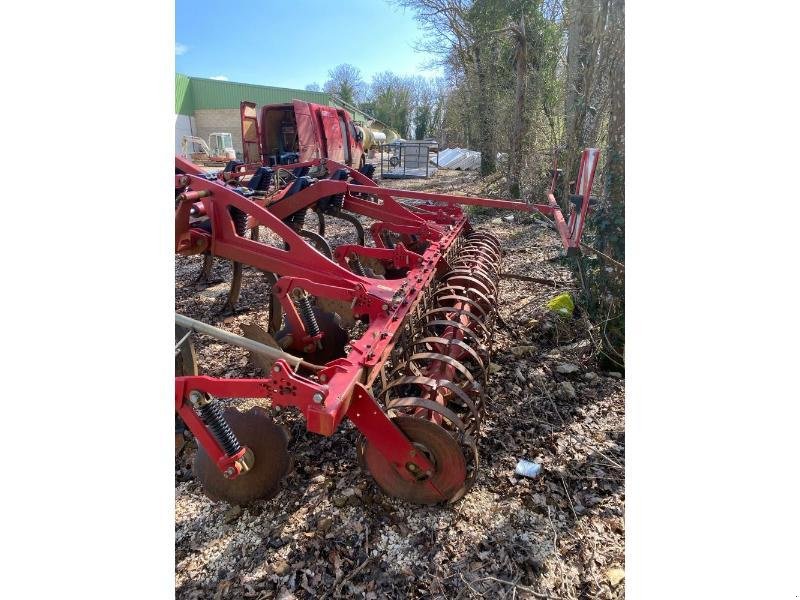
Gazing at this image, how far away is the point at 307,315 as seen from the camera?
3.20 m

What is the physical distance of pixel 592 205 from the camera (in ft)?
11.0

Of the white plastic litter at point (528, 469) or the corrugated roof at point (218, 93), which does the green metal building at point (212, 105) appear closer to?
the corrugated roof at point (218, 93)

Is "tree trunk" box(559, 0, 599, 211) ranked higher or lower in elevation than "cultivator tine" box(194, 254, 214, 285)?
higher

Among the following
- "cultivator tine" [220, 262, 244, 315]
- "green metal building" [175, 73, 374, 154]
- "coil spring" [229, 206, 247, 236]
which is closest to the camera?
"coil spring" [229, 206, 247, 236]

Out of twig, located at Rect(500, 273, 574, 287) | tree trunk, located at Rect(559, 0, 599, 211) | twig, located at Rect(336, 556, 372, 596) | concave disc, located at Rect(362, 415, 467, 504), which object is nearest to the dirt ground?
twig, located at Rect(336, 556, 372, 596)

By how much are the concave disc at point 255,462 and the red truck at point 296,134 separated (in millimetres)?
7852

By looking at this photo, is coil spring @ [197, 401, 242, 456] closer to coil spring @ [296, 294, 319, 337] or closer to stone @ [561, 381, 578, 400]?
coil spring @ [296, 294, 319, 337]

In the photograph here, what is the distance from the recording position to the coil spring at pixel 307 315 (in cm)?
313

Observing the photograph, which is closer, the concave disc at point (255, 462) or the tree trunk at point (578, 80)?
the concave disc at point (255, 462)

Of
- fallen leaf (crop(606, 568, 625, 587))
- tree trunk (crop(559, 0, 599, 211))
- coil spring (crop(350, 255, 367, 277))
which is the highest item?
tree trunk (crop(559, 0, 599, 211))

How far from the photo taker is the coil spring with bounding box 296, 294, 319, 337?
10.3 ft

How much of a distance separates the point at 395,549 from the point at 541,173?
8.40 metres

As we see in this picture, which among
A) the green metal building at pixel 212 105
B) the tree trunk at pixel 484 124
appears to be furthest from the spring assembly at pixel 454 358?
the green metal building at pixel 212 105

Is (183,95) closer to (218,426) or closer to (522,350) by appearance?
(522,350)
